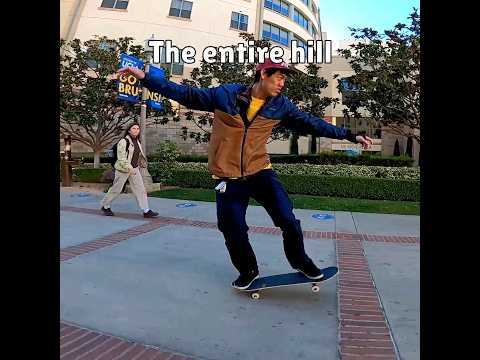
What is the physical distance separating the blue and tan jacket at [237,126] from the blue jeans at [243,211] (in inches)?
4.3

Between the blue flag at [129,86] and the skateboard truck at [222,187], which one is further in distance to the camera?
the blue flag at [129,86]

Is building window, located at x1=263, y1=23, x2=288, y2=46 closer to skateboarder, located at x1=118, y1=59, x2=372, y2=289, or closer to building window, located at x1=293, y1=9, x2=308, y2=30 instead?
building window, located at x1=293, y1=9, x2=308, y2=30

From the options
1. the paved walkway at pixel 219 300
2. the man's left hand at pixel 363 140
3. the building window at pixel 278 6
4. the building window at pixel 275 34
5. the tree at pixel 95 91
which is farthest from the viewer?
the building window at pixel 278 6

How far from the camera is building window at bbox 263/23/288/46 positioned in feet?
126

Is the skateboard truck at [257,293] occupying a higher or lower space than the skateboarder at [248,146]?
lower

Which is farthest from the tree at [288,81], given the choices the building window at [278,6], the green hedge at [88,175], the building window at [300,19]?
the building window at [300,19]

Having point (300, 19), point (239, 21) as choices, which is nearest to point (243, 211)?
point (239, 21)

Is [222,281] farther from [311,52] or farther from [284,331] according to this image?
[311,52]

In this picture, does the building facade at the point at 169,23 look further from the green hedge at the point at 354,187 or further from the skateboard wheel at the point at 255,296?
the skateboard wheel at the point at 255,296

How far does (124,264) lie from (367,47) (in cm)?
1079

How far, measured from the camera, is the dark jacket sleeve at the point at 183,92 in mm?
3217

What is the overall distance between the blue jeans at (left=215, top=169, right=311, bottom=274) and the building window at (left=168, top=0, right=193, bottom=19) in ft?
98.6

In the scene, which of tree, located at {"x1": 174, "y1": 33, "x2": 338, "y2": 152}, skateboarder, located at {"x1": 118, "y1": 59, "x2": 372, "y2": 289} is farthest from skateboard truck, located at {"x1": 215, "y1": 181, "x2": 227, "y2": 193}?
tree, located at {"x1": 174, "y1": 33, "x2": 338, "y2": 152}

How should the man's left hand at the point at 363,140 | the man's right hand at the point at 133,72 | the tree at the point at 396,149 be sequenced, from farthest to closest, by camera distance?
the tree at the point at 396,149
the man's left hand at the point at 363,140
the man's right hand at the point at 133,72
